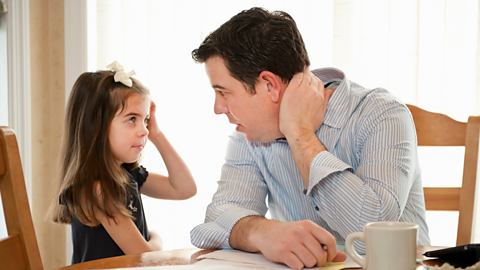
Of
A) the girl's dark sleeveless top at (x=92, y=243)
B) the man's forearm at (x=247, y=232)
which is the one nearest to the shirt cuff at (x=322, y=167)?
the man's forearm at (x=247, y=232)

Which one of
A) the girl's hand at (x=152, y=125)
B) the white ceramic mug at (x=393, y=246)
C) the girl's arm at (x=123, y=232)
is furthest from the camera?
the girl's hand at (x=152, y=125)

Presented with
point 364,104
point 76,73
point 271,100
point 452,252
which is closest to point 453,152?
point 364,104

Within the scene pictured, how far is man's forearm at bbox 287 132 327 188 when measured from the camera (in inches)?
35.7

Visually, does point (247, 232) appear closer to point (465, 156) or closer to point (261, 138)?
point (261, 138)

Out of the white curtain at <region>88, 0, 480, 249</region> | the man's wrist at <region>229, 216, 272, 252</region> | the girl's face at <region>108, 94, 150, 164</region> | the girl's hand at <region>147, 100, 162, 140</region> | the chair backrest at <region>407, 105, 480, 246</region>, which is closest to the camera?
the man's wrist at <region>229, 216, 272, 252</region>

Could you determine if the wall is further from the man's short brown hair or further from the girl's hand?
the man's short brown hair

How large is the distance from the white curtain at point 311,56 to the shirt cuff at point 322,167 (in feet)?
3.59

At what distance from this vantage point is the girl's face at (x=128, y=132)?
1.35 m

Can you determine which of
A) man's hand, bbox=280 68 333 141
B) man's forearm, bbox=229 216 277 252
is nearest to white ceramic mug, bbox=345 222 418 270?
man's forearm, bbox=229 216 277 252

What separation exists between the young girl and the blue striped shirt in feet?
1.32

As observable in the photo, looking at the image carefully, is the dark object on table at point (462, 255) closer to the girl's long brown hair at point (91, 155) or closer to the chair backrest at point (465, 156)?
the chair backrest at point (465, 156)

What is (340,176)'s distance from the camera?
858 millimetres

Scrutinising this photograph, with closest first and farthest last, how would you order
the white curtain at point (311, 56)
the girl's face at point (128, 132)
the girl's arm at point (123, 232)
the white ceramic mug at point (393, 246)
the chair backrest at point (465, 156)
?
the white ceramic mug at point (393, 246)
the chair backrest at point (465, 156)
the girl's arm at point (123, 232)
the girl's face at point (128, 132)
the white curtain at point (311, 56)

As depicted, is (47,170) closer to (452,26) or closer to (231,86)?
(231,86)
